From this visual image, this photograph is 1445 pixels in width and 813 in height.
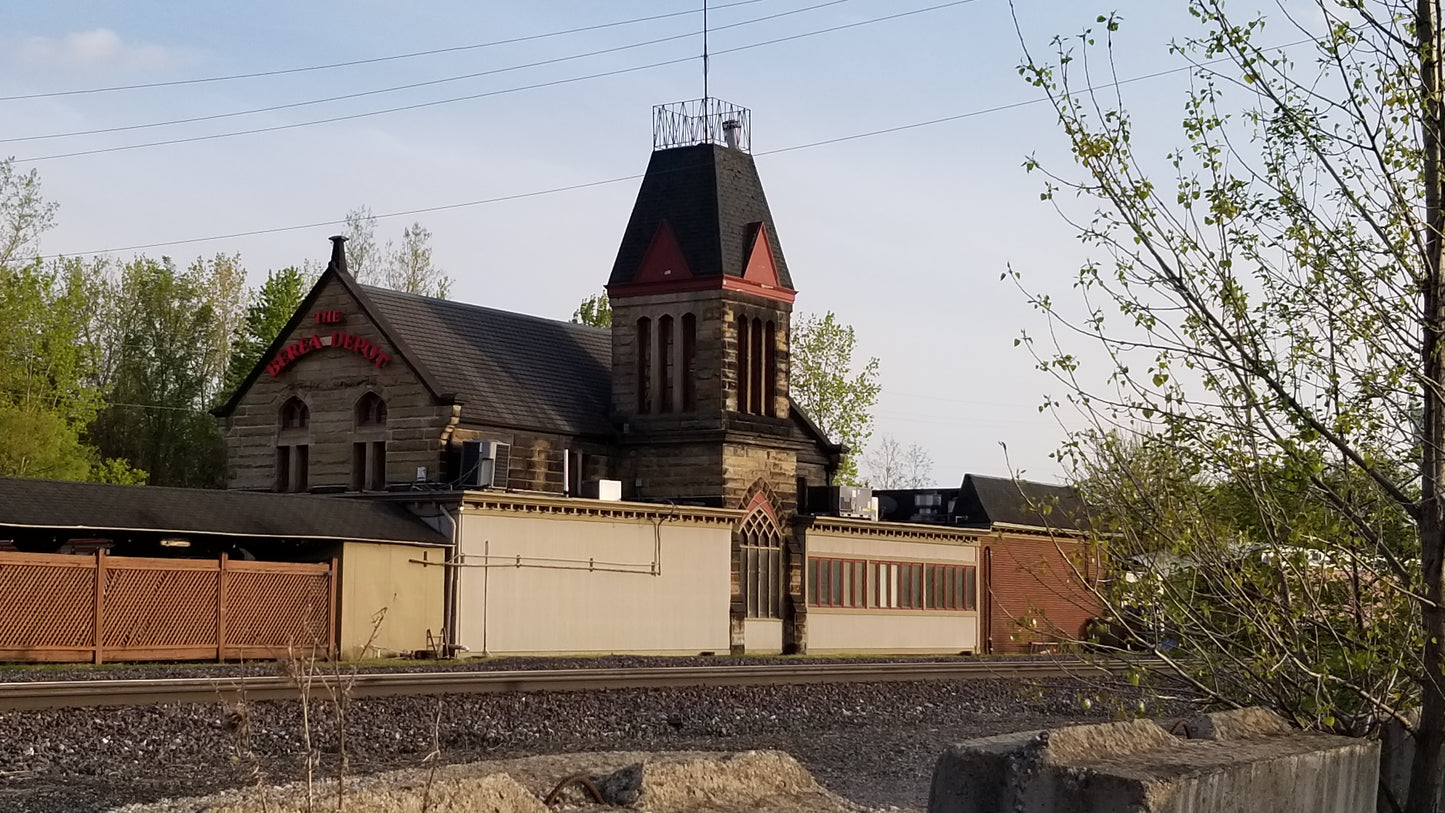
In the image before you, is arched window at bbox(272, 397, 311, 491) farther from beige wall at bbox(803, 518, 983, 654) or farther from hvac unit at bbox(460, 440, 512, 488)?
beige wall at bbox(803, 518, 983, 654)

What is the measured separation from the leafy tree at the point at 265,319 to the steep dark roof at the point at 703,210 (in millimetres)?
24064

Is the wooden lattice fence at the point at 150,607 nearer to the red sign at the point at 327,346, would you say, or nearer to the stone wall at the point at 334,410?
the stone wall at the point at 334,410

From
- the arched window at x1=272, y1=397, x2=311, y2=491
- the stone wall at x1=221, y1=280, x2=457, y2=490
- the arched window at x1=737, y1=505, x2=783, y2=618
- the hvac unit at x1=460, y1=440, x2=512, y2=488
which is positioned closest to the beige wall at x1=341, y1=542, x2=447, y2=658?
the hvac unit at x1=460, y1=440, x2=512, y2=488

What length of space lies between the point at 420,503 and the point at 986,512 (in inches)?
871

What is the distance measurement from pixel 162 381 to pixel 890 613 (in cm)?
3700

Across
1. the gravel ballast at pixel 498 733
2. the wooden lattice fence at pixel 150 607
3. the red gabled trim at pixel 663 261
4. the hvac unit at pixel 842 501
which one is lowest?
the gravel ballast at pixel 498 733

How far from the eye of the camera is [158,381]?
7256 centimetres

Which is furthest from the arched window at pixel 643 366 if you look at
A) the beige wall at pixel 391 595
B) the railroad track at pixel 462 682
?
the railroad track at pixel 462 682

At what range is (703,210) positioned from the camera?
1870 inches

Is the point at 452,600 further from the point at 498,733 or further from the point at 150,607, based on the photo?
the point at 498,733

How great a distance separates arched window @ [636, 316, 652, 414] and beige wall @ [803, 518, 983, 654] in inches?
226

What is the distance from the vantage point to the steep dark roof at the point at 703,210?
1853 inches

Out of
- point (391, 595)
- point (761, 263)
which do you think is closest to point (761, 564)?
point (761, 263)

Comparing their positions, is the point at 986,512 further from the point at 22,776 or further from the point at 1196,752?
the point at 1196,752
